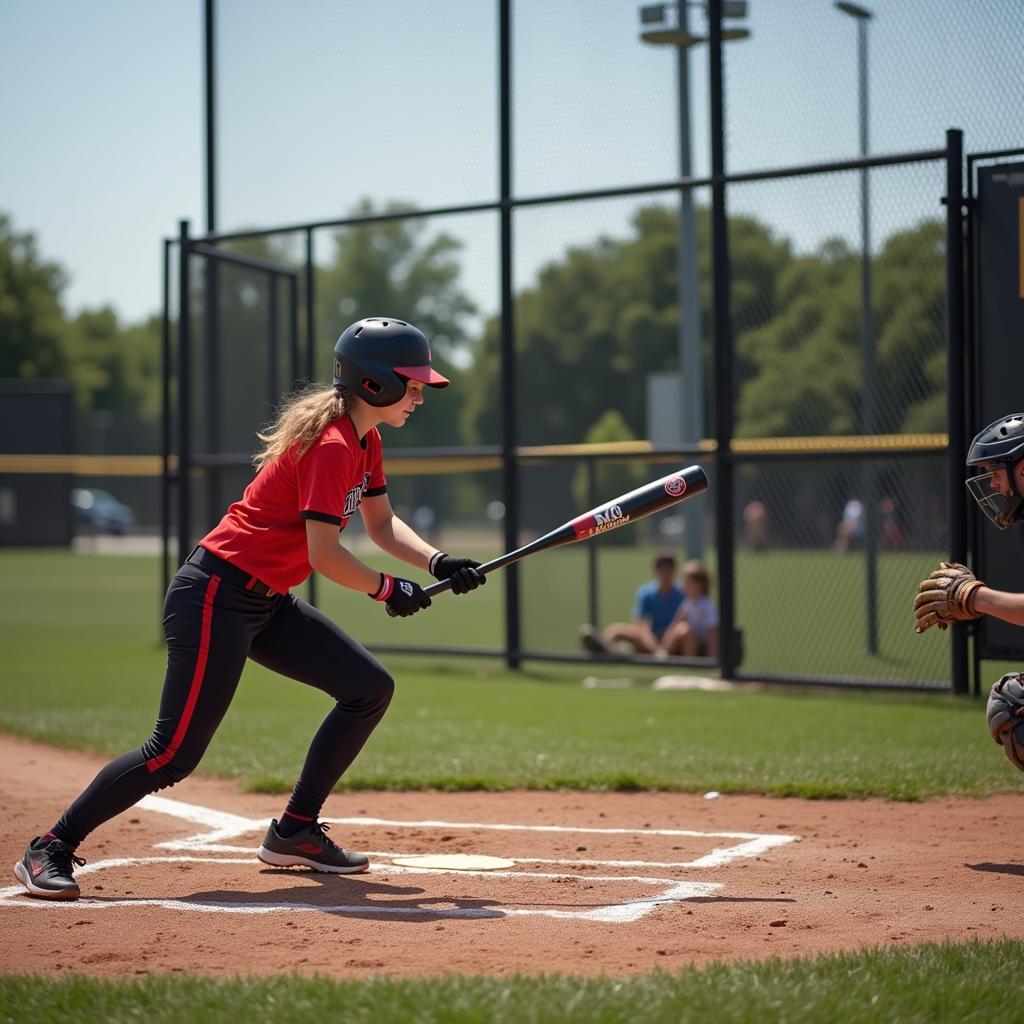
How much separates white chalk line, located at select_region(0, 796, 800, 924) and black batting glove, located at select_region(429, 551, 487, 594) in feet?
3.54

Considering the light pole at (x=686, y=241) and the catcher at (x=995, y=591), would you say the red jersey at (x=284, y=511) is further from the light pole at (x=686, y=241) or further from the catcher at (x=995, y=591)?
the light pole at (x=686, y=241)

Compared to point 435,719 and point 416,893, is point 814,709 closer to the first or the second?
point 435,719

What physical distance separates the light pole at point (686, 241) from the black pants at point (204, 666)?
789 centimetres

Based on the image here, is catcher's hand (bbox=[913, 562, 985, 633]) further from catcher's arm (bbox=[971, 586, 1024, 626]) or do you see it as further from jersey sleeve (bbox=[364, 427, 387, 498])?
jersey sleeve (bbox=[364, 427, 387, 498])

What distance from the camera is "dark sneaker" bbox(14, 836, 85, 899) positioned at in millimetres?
4711

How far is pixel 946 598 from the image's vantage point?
5035 millimetres

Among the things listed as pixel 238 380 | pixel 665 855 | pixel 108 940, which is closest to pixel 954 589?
pixel 665 855

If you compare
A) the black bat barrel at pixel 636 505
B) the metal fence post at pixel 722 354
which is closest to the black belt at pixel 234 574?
the black bat barrel at pixel 636 505

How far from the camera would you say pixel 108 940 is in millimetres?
4238

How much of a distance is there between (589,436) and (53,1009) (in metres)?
10.0

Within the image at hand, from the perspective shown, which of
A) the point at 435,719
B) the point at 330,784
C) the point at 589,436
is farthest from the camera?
the point at 589,436

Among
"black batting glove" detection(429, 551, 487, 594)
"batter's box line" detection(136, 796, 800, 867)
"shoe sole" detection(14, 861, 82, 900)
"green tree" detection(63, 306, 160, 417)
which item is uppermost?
"green tree" detection(63, 306, 160, 417)

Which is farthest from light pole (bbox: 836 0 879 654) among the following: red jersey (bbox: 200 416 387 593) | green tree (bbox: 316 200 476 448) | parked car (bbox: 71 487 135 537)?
green tree (bbox: 316 200 476 448)

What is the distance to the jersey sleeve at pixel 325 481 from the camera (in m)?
4.72
